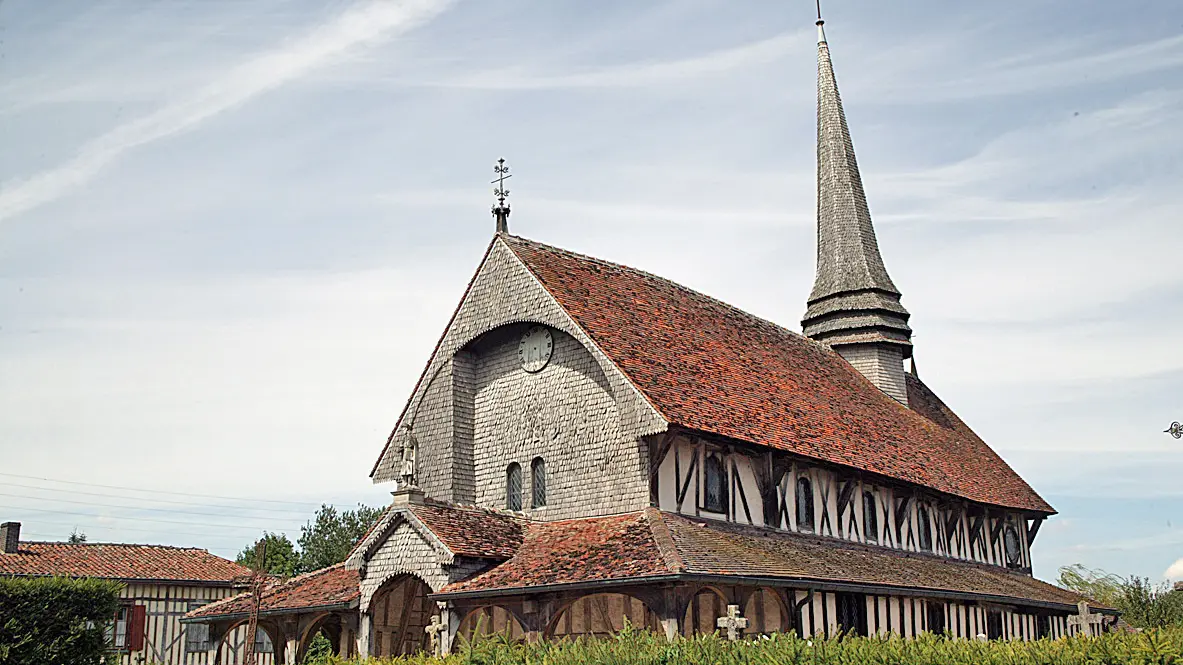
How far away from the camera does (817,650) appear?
1143 cm

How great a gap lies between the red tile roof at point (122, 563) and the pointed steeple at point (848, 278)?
20366 millimetres

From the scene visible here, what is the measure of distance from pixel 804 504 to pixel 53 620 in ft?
49.5

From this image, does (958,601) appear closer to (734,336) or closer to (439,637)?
(734,336)

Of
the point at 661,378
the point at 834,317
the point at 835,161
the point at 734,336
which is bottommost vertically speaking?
Result: the point at 661,378

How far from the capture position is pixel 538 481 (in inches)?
914

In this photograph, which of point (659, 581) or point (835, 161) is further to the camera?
point (835, 161)

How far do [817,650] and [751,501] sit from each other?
11247mm

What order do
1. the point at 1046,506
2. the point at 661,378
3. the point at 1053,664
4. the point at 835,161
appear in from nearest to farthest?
the point at 1053,664, the point at 661,378, the point at 1046,506, the point at 835,161

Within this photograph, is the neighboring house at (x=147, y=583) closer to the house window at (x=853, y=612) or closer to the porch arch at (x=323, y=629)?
the porch arch at (x=323, y=629)

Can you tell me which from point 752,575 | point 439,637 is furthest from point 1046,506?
point 439,637

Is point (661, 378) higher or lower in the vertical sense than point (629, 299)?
lower

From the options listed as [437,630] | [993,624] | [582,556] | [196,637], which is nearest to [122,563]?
[196,637]

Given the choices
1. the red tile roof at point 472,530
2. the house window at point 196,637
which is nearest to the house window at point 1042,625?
the red tile roof at point 472,530

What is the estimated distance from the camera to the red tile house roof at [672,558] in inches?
726
